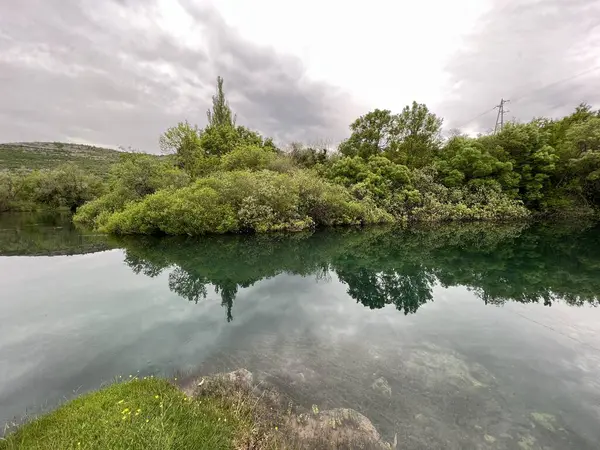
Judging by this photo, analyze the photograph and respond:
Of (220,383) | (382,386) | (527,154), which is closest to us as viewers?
(220,383)

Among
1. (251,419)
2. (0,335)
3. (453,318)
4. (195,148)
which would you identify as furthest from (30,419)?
(195,148)

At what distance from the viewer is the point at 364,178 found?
127 ft

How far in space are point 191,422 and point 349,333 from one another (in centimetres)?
544

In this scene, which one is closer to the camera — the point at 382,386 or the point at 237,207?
the point at 382,386

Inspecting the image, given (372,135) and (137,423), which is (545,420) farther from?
(372,135)

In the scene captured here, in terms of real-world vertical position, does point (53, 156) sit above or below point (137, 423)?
above

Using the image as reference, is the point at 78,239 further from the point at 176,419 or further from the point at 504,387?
the point at 504,387

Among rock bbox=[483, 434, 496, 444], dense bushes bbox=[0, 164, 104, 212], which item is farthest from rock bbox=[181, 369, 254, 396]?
dense bushes bbox=[0, 164, 104, 212]

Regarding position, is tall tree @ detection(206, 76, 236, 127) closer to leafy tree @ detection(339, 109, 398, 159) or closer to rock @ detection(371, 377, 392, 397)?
leafy tree @ detection(339, 109, 398, 159)

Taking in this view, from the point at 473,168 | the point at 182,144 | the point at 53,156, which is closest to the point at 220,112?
the point at 182,144

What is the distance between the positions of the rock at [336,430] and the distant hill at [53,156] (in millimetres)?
89587

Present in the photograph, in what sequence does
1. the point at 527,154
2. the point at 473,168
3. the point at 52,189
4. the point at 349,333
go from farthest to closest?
1. the point at 52,189
2. the point at 527,154
3. the point at 473,168
4. the point at 349,333

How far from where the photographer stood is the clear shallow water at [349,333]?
5953 millimetres

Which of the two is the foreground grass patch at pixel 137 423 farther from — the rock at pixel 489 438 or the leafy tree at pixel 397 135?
the leafy tree at pixel 397 135
